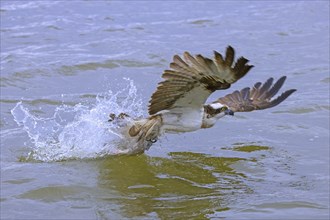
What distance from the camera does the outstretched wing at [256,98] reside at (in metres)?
9.52

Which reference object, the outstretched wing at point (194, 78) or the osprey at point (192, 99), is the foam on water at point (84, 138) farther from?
the outstretched wing at point (194, 78)

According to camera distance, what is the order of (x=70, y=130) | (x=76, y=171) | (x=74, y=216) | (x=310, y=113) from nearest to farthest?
(x=74, y=216)
(x=76, y=171)
(x=70, y=130)
(x=310, y=113)

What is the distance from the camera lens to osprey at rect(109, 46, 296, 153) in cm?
714

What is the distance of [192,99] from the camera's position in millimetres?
8102

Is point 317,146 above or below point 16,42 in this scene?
below

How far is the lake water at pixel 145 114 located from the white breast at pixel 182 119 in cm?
43

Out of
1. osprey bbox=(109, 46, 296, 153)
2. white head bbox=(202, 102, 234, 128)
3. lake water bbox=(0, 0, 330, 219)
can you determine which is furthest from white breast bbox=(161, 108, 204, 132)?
lake water bbox=(0, 0, 330, 219)

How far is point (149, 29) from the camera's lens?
14094 mm

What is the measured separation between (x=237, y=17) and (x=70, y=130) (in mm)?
6529

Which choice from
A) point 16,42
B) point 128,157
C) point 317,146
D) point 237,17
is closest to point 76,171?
point 128,157

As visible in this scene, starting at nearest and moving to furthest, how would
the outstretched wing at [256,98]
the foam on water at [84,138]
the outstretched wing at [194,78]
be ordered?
the outstretched wing at [194,78], the foam on water at [84,138], the outstretched wing at [256,98]

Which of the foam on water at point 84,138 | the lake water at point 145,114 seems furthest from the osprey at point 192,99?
the lake water at point 145,114

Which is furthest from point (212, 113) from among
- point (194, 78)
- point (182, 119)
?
point (194, 78)

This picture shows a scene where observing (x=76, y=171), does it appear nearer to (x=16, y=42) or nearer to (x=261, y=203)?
(x=261, y=203)
